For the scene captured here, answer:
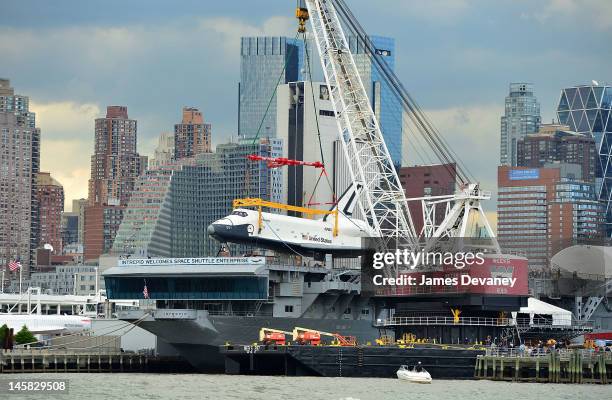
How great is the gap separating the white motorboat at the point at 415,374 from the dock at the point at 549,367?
4.42 meters

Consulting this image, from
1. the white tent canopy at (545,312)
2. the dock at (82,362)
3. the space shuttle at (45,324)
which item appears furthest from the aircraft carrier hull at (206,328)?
the space shuttle at (45,324)

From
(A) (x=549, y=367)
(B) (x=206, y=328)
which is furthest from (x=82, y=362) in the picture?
(A) (x=549, y=367)

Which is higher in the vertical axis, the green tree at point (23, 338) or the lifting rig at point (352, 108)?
the lifting rig at point (352, 108)

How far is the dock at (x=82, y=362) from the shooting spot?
11994 centimetres

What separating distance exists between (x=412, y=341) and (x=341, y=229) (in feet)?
99.6

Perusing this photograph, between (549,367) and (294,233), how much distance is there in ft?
126

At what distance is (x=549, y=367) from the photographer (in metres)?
100

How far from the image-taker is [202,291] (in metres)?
122

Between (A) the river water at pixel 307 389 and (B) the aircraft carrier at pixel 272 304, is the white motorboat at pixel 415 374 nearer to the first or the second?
(A) the river water at pixel 307 389

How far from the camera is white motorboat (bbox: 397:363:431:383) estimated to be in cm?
9906

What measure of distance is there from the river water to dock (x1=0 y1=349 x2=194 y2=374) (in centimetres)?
1243

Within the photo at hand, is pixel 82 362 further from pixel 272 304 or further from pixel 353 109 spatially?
pixel 353 109

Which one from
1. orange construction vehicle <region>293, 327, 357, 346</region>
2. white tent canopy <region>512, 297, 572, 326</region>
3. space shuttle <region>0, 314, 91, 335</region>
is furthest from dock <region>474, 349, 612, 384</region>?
space shuttle <region>0, 314, 91, 335</region>

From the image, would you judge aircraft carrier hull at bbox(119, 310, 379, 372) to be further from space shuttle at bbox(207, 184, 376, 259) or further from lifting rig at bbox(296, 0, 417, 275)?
lifting rig at bbox(296, 0, 417, 275)
